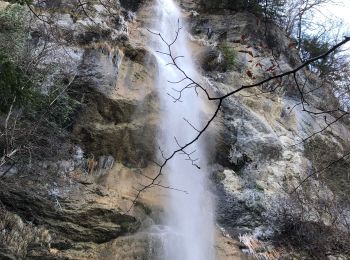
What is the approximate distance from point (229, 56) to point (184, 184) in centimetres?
617

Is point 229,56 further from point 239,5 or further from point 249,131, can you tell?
point 239,5

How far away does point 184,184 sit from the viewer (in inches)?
506

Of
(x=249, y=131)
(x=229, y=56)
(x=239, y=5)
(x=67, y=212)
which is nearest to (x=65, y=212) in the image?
(x=67, y=212)

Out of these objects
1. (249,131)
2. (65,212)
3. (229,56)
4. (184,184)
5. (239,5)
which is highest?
(239,5)

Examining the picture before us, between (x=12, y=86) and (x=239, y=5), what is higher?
(x=239, y=5)

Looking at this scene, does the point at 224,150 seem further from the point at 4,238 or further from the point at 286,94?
the point at 4,238

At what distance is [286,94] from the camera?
1811 cm

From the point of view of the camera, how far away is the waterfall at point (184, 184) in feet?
35.4

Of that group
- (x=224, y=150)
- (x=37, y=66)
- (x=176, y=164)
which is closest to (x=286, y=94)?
(x=224, y=150)

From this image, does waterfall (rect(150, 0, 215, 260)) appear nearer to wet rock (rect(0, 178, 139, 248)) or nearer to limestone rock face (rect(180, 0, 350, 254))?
limestone rock face (rect(180, 0, 350, 254))

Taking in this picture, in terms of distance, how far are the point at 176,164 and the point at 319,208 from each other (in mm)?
4472

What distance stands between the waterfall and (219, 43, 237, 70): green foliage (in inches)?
51.2

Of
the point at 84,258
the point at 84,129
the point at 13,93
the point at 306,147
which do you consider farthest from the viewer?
the point at 306,147

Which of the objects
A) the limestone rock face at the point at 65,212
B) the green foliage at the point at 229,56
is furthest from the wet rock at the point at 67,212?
the green foliage at the point at 229,56
